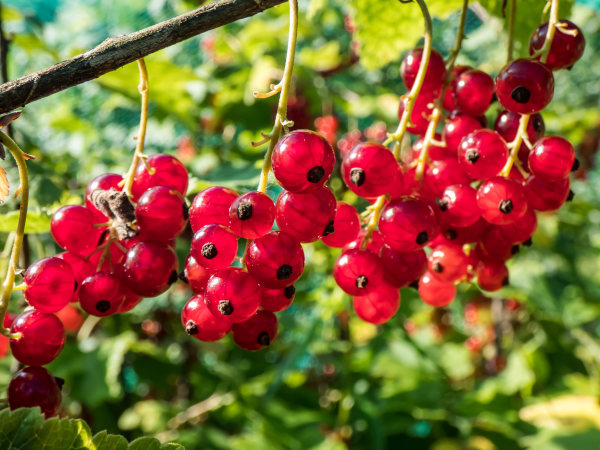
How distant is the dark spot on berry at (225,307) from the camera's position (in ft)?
1.99

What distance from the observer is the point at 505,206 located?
71 centimetres

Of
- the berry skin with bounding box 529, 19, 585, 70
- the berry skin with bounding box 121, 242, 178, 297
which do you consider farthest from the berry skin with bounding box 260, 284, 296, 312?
the berry skin with bounding box 529, 19, 585, 70

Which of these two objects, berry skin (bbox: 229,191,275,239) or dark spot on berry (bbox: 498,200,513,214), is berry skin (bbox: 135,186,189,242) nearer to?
berry skin (bbox: 229,191,275,239)

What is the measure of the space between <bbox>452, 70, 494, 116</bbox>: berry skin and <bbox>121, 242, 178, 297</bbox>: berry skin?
43cm

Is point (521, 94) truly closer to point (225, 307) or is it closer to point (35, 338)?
point (225, 307)

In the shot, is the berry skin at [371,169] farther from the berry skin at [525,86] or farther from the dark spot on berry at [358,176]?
the berry skin at [525,86]

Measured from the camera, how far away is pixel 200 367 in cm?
218

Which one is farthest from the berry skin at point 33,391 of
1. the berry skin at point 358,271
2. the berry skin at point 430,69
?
the berry skin at point 430,69

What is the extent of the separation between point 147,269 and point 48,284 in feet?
0.35

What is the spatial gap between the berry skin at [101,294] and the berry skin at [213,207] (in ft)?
0.39

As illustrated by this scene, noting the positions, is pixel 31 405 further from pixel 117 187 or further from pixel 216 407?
pixel 216 407

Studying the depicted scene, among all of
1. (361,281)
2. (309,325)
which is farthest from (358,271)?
(309,325)

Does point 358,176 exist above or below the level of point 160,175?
below

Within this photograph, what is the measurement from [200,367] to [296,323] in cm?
55
